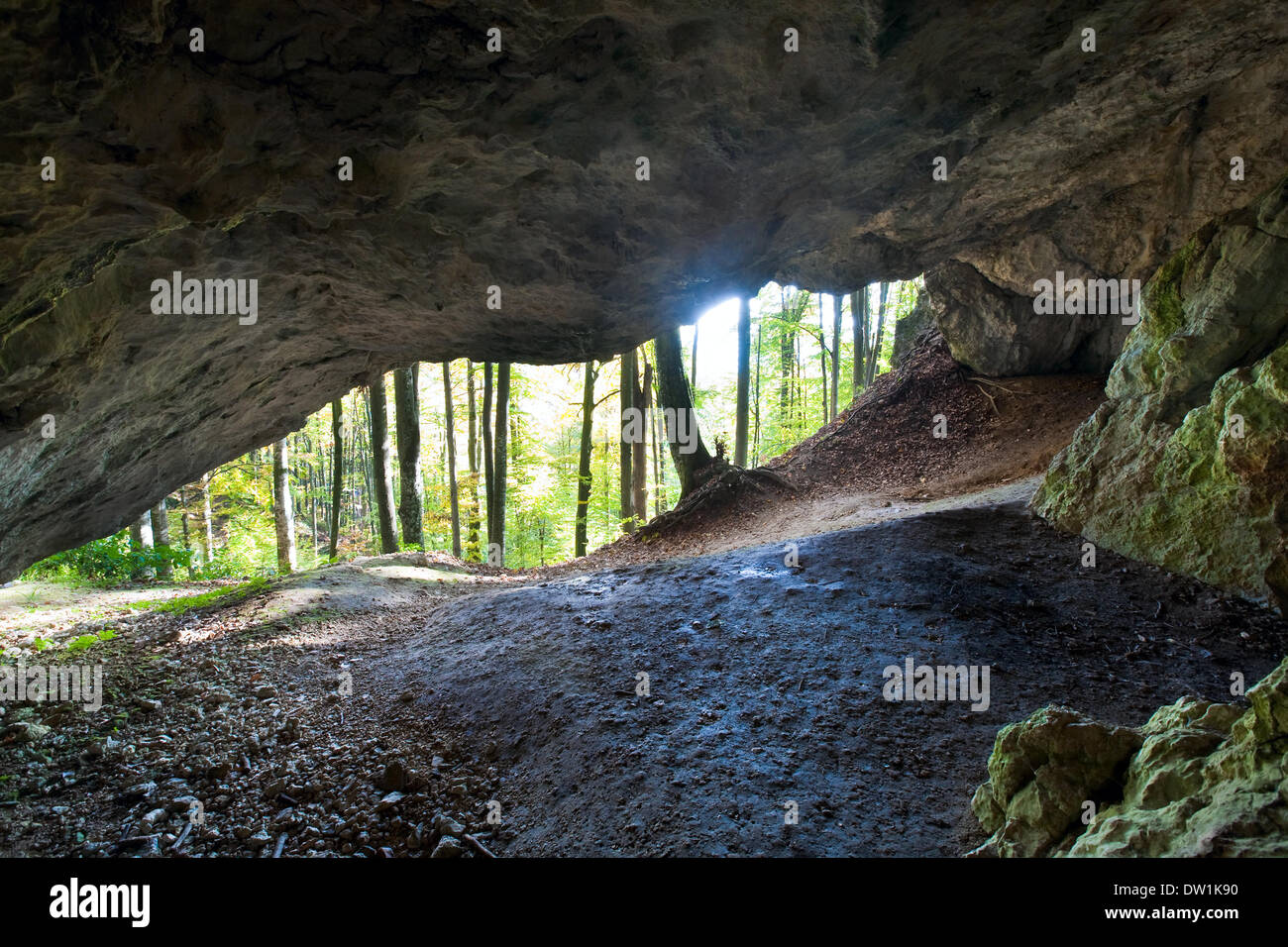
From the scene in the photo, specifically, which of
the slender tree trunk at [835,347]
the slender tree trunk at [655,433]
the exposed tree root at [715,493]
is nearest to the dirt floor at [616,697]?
the exposed tree root at [715,493]

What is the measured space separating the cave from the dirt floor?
0.12ft

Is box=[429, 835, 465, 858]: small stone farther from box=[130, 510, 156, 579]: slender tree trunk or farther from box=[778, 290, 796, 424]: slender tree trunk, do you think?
box=[778, 290, 796, 424]: slender tree trunk

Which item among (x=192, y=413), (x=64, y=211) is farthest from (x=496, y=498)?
(x=64, y=211)

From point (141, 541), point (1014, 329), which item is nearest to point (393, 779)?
point (1014, 329)

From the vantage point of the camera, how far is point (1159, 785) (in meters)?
2.30

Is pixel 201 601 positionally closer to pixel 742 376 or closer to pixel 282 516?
pixel 282 516

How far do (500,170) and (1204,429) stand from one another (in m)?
6.67

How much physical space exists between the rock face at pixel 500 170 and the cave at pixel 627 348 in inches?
1.3

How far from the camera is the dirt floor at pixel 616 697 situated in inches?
138

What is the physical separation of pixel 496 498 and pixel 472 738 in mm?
9710

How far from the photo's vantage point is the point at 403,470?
40.5 feet

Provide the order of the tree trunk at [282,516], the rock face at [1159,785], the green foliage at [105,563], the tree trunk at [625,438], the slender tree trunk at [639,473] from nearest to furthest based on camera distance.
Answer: the rock face at [1159,785]
the green foliage at [105,563]
the tree trunk at [282,516]
the tree trunk at [625,438]
the slender tree trunk at [639,473]

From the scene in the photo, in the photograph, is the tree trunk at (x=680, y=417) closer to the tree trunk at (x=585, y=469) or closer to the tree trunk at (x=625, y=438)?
the tree trunk at (x=625, y=438)

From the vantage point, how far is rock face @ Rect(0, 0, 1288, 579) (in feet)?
11.3
